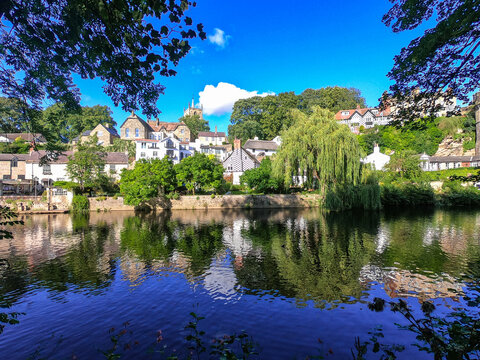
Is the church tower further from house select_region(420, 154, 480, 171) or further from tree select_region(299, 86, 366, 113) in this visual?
house select_region(420, 154, 480, 171)

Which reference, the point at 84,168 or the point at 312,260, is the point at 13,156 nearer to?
the point at 84,168

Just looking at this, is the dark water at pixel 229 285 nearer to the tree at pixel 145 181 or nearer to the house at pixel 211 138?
the tree at pixel 145 181

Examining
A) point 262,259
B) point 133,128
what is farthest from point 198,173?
point 133,128

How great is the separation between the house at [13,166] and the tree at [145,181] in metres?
26.6

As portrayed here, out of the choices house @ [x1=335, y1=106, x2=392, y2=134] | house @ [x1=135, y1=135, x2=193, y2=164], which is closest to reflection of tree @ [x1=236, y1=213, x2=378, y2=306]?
house @ [x1=135, y1=135, x2=193, y2=164]

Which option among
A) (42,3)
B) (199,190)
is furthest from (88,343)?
(199,190)

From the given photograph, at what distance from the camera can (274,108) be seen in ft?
278

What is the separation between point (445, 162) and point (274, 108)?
4640 centimetres

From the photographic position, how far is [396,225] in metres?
25.5

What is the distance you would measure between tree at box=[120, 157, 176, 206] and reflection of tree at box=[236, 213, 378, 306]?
21616mm

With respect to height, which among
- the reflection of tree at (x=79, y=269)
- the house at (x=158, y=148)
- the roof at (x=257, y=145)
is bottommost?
the reflection of tree at (x=79, y=269)

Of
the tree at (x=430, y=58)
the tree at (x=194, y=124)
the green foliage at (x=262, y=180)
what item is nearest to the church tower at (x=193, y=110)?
the tree at (x=194, y=124)

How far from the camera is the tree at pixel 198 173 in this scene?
42.8 metres

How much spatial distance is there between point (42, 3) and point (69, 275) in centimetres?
1273
